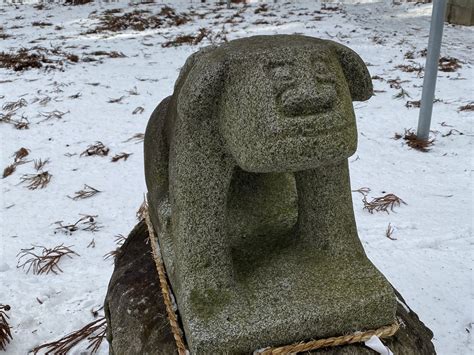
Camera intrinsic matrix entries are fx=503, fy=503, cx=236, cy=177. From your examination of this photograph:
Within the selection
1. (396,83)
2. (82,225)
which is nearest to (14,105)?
(82,225)

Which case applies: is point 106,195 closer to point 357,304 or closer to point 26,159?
point 26,159

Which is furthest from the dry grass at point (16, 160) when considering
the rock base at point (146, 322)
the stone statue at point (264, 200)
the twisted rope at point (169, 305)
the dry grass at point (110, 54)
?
the dry grass at point (110, 54)

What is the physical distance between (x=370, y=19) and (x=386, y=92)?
2.81m

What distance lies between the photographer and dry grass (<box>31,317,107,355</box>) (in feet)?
4.62

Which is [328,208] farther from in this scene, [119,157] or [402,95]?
[402,95]

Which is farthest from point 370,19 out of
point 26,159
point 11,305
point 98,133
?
point 11,305

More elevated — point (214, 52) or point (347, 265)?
point (214, 52)

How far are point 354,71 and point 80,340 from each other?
3.57ft

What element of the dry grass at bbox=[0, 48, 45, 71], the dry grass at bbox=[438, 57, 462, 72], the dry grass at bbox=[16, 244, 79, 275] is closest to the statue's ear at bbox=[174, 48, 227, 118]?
the dry grass at bbox=[16, 244, 79, 275]

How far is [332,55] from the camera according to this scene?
0.83 metres

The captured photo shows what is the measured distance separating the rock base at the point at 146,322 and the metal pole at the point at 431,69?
1.56m

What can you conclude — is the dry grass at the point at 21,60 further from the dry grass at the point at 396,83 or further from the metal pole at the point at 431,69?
the metal pole at the point at 431,69

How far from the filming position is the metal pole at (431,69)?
7.79ft

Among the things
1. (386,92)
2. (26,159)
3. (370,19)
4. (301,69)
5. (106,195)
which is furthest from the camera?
(370,19)
